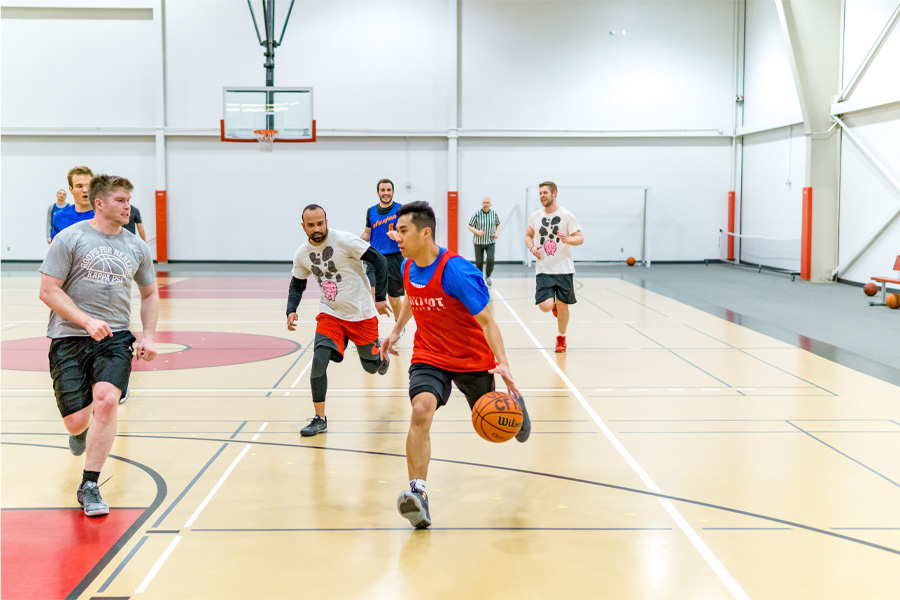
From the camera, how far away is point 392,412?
7.31 metres

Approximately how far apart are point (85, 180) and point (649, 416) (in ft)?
17.1

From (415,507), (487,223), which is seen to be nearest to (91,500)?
(415,507)

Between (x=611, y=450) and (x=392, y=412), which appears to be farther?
(x=392, y=412)

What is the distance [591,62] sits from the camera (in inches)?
993

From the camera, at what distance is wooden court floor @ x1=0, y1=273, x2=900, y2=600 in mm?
3955

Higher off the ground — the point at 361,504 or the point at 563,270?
the point at 563,270

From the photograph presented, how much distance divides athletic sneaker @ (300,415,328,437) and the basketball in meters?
2.21

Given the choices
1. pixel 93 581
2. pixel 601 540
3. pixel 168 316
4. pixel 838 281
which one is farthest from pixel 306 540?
pixel 838 281

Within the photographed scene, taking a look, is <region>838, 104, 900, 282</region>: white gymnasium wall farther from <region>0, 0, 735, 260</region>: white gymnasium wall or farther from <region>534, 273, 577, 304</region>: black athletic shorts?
<region>534, 273, 577, 304</region>: black athletic shorts

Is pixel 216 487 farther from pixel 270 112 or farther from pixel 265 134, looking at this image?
pixel 270 112

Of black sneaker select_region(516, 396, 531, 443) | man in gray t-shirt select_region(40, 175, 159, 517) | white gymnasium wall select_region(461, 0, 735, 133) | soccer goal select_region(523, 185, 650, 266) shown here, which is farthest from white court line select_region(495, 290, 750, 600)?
white gymnasium wall select_region(461, 0, 735, 133)

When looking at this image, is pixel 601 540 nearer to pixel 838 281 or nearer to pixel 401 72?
pixel 838 281

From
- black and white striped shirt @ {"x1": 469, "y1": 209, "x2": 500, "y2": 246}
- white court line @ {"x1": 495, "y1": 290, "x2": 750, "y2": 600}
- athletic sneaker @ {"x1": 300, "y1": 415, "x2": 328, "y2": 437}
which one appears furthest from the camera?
black and white striped shirt @ {"x1": 469, "y1": 209, "x2": 500, "y2": 246}

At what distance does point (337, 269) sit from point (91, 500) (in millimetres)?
2795
